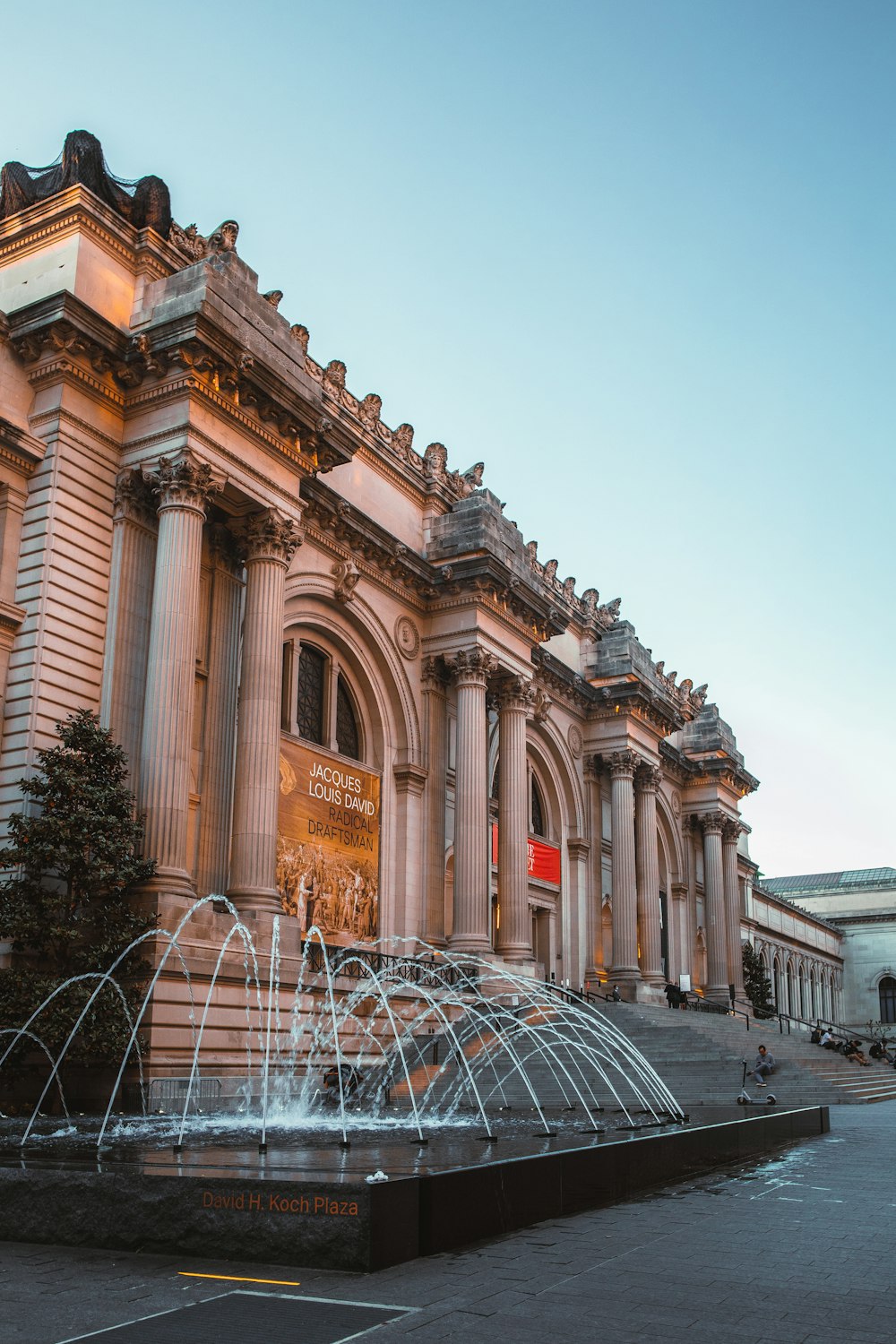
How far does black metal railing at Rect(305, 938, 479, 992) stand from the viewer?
24.8 metres

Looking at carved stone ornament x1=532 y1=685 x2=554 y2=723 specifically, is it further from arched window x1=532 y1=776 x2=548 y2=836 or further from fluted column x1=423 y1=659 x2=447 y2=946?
fluted column x1=423 y1=659 x2=447 y2=946

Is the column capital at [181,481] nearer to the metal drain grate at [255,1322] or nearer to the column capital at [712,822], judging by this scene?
the metal drain grate at [255,1322]

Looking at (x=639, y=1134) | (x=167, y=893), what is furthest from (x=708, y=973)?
(x=639, y=1134)

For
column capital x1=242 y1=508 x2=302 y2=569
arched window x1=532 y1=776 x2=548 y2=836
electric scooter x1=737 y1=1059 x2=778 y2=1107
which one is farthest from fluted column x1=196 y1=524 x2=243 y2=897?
arched window x1=532 y1=776 x2=548 y2=836

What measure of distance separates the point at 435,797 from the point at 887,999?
255 ft

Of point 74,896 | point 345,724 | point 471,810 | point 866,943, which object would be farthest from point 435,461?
point 866,943

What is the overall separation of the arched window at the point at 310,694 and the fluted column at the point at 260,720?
5.52 metres

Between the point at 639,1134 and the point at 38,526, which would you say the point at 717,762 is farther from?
the point at 639,1134

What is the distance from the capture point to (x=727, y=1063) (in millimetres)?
27766

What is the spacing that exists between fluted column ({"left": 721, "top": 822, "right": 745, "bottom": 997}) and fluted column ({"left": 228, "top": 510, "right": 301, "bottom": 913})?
3483 cm

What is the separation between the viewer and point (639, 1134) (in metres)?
11.9

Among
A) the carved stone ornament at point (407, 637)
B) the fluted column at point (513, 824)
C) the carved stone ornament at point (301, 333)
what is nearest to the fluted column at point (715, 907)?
the fluted column at point (513, 824)

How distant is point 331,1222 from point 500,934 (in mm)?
27135

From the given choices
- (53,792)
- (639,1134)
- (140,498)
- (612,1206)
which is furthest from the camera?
(140,498)
